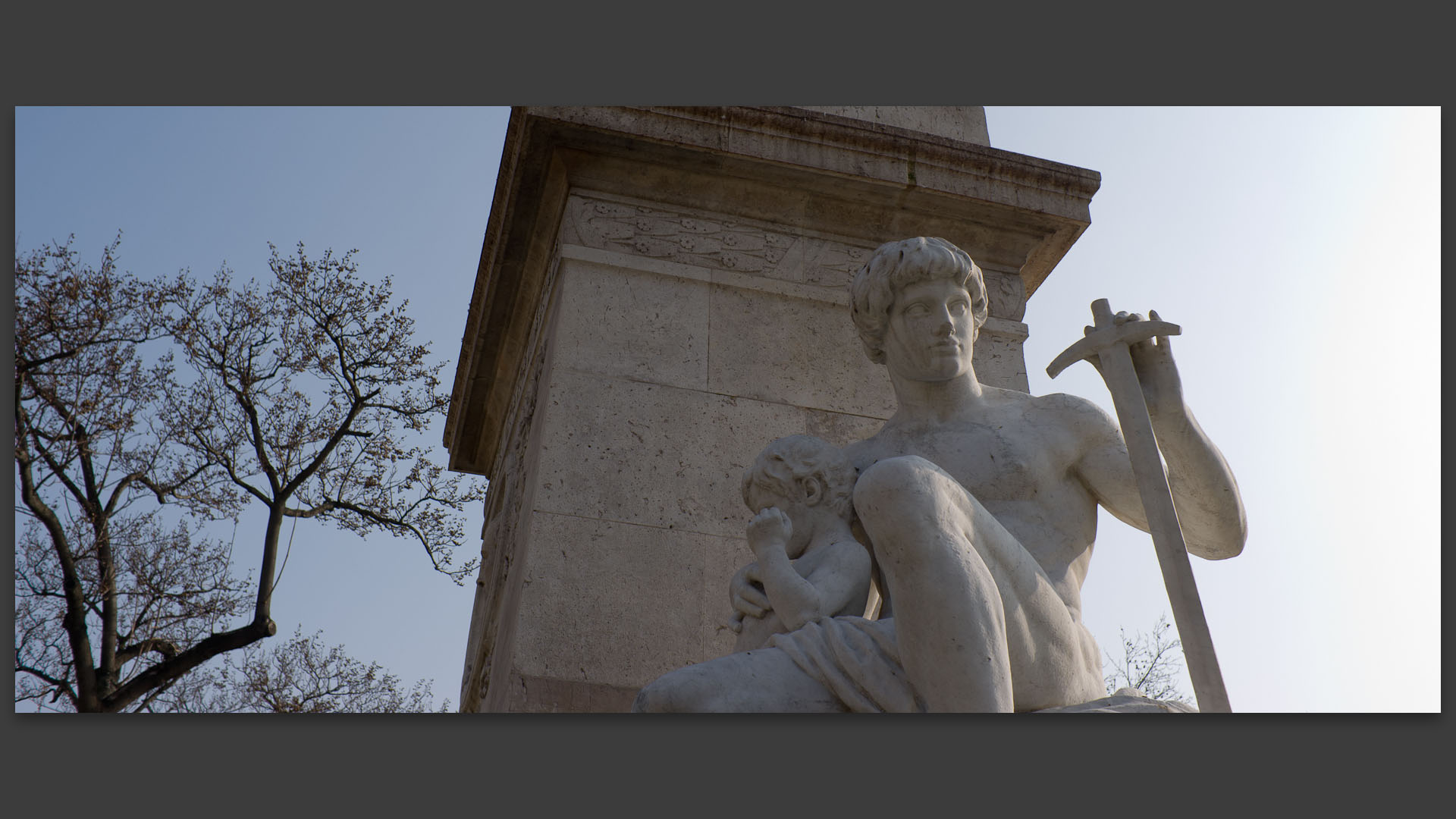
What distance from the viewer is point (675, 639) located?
15.6ft

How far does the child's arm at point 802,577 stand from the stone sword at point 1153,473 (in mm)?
672

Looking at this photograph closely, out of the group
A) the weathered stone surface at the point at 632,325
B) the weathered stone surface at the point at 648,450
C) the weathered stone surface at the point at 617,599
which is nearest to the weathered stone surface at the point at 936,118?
the weathered stone surface at the point at 632,325

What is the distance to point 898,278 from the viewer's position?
3.94 meters

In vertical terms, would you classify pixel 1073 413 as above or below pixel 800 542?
above

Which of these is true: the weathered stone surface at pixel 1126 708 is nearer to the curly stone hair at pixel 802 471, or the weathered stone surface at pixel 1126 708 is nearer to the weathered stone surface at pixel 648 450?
the curly stone hair at pixel 802 471

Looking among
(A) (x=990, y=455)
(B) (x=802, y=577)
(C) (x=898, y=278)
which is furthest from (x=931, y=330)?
(B) (x=802, y=577)

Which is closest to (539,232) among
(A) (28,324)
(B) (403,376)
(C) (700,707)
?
(A) (28,324)

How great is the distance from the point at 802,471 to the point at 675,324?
1718 millimetres

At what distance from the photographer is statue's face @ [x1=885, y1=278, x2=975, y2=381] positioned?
3.92m

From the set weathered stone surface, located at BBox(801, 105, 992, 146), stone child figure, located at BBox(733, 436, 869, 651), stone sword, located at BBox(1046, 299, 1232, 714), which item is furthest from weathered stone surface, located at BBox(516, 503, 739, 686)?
weathered stone surface, located at BBox(801, 105, 992, 146)

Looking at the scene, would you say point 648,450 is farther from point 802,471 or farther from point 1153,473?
point 1153,473

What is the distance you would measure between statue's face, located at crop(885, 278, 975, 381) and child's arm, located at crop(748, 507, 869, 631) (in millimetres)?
573
